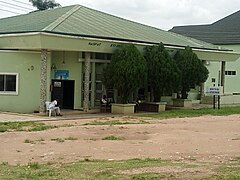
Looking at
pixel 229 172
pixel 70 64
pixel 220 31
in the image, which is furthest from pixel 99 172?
pixel 220 31

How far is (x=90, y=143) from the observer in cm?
1650

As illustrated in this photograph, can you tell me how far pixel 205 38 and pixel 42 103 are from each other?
134 ft

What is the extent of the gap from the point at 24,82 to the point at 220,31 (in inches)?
1593

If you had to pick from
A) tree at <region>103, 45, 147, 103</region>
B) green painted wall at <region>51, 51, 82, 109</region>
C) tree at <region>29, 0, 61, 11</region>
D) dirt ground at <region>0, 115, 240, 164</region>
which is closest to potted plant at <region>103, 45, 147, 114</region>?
tree at <region>103, 45, 147, 103</region>

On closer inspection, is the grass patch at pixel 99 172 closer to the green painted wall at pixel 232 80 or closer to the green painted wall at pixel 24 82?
the green painted wall at pixel 24 82

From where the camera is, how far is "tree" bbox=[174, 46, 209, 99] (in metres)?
36.9

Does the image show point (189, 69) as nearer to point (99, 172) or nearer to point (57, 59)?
point (57, 59)

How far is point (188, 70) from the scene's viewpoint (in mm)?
37125

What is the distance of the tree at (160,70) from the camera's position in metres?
33.7

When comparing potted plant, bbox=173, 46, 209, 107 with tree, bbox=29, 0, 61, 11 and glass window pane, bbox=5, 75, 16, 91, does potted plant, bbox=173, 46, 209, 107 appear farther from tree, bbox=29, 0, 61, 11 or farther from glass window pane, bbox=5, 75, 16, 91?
tree, bbox=29, 0, 61, 11

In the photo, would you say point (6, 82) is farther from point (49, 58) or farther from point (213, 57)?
point (213, 57)

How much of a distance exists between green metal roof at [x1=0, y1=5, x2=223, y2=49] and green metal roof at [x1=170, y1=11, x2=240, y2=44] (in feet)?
70.7

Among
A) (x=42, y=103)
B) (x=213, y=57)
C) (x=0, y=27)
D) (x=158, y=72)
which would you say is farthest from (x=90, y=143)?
(x=213, y=57)

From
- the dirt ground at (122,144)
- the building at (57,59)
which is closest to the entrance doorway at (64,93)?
the building at (57,59)
